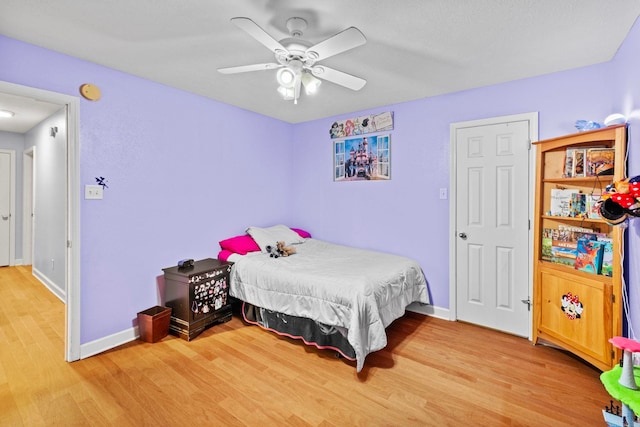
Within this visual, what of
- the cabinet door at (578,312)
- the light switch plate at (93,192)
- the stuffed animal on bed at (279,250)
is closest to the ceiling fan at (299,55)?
the light switch plate at (93,192)

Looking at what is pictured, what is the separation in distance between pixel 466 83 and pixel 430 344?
2443 mm

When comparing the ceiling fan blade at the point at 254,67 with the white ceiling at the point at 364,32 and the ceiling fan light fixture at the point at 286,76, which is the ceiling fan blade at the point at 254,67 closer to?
the ceiling fan light fixture at the point at 286,76

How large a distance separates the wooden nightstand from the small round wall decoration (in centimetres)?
158

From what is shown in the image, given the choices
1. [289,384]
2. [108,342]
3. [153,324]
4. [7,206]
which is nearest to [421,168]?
[289,384]

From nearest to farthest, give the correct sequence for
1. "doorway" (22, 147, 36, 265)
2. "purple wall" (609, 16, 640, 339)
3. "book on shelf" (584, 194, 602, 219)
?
1. "purple wall" (609, 16, 640, 339)
2. "book on shelf" (584, 194, 602, 219)
3. "doorway" (22, 147, 36, 265)

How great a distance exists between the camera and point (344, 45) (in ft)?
5.52

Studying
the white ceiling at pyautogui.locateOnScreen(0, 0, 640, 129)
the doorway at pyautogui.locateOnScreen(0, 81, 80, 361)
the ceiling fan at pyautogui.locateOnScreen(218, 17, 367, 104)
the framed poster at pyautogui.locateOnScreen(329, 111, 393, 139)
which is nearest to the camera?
the ceiling fan at pyautogui.locateOnScreen(218, 17, 367, 104)

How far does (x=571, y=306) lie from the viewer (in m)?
2.29

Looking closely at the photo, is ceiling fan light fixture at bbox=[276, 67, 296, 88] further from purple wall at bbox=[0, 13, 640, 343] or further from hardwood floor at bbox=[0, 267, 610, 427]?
hardwood floor at bbox=[0, 267, 610, 427]

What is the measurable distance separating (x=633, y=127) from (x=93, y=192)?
3.91 metres

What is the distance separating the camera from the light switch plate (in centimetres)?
242

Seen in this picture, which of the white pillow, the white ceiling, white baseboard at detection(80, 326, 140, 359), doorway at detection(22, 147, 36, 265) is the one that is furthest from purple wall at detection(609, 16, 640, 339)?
doorway at detection(22, 147, 36, 265)

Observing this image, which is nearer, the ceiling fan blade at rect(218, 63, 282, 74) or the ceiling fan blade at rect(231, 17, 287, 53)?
the ceiling fan blade at rect(231, 17, 287, 53)

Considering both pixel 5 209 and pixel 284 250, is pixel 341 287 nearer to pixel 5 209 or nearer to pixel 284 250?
pixel 284 250
